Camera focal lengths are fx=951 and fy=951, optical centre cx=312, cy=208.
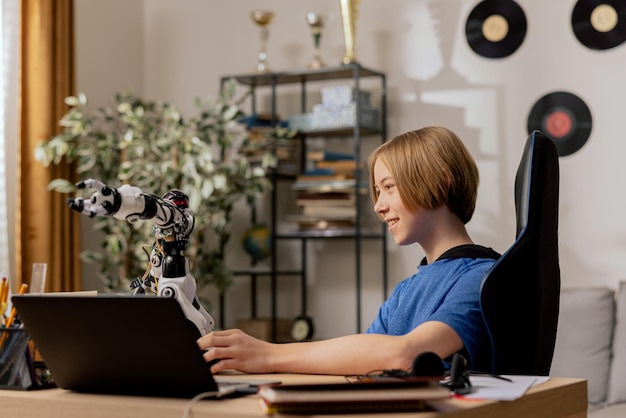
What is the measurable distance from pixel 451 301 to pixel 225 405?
558 mm

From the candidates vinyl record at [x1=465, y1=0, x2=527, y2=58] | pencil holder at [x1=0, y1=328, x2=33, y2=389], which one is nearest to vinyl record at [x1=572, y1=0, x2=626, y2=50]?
vinyl record at [x1=465, y1=0, x2=527, y2=58]

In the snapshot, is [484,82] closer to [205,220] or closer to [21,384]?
[205,220]

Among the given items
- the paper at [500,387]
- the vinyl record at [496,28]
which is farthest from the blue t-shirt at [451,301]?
the vinyl record at [496,28]

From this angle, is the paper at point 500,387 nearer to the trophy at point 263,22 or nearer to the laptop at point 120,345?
the laptop at point 120,345

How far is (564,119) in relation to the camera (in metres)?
4.00

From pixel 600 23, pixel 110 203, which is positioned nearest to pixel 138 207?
pixel 110 203

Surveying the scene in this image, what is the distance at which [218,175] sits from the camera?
407 centimetres

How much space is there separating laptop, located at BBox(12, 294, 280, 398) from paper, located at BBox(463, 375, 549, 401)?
0.29 m

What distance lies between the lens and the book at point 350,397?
1.02 meters

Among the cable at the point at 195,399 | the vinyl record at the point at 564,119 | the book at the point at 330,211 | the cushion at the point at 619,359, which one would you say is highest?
the vinyl record at the point at 564,119

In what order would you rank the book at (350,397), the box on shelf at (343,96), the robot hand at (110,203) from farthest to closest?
the box on shelf at (343,96)
the robot hand at (110,203)
the book at (350,397)

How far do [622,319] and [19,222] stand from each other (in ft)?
8.19

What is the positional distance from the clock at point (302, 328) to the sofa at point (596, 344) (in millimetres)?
1194

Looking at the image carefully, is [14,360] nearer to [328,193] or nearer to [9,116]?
[328,193]
